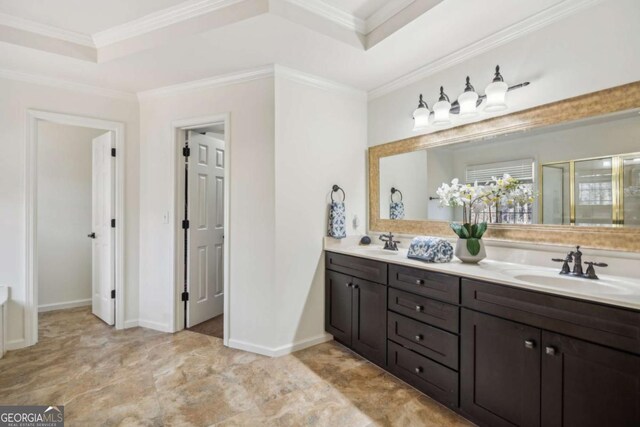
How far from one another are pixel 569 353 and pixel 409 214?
161cm

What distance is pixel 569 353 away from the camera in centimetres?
140

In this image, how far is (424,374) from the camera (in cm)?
207

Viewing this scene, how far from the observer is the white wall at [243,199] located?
269cm

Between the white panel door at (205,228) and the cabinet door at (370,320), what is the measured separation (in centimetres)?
172

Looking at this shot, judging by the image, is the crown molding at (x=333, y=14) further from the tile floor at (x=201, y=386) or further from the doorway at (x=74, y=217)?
the tile floor at (x=201, y=386)

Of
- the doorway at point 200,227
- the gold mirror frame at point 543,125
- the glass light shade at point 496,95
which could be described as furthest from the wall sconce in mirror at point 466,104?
the doorway at point 200,227

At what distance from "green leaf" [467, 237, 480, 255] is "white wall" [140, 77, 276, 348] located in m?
1.49

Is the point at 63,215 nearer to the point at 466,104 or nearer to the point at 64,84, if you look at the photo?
the point at 64,84

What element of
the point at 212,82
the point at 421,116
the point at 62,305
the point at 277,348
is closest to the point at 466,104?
the point at 421,116

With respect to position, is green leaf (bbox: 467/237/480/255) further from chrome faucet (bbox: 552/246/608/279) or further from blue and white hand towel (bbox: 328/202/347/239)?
blue and white hand towel (bbox: 328/202/347/239)

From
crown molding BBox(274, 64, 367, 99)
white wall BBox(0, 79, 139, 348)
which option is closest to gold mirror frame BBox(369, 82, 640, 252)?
crown molding BBox(274, 64, 367, 99)

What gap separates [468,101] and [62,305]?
15.8ft

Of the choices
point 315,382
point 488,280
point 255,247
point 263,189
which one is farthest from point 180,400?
point 488,280

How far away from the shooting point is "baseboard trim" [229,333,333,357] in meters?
2.69
